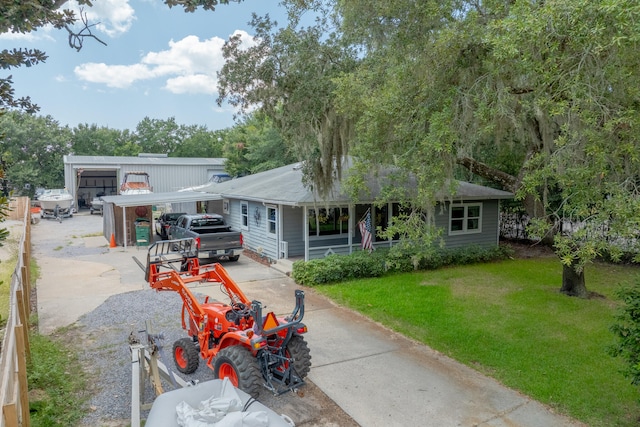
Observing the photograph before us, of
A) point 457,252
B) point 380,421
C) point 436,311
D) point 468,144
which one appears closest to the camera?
point 380,421

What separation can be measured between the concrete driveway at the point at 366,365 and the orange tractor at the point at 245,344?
2.32ft

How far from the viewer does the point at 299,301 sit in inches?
182

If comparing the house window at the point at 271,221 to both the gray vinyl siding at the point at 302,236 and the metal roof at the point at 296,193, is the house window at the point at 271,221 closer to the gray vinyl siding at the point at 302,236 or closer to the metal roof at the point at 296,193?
the gray vinyl siding at the point at 302,236

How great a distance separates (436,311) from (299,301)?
178 inches

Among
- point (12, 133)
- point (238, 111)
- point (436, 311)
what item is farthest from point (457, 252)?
point (12, 133)

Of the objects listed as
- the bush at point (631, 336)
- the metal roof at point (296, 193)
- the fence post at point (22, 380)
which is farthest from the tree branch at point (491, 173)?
the fence post at point (22, 380)

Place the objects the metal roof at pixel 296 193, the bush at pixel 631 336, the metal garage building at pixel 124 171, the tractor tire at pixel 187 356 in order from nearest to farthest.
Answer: the bush at pixel 631 336, the tractor tire at pixel 187 356, the metal roof at pixel 296 193, the metal garage building at pixel 124 171

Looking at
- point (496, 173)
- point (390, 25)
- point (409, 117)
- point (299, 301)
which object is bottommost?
point (299, 301)

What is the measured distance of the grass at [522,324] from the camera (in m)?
5.15

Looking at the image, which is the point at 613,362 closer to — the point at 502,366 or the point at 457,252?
the point at 502,366

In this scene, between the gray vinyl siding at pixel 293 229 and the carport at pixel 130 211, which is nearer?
the gray vinyl siding at pixel 293 229

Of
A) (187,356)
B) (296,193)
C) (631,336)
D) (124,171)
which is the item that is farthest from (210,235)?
(124,171)

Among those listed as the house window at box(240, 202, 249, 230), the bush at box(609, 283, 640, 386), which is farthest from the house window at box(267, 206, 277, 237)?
the bush at box(609, 283, 640, 386)

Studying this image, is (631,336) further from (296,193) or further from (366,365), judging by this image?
(296,193)
